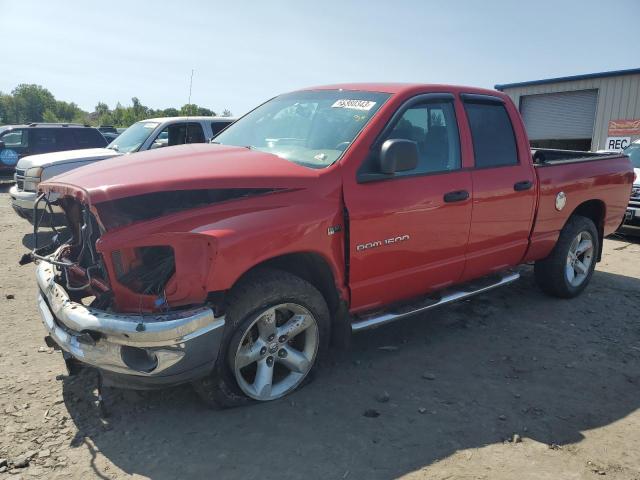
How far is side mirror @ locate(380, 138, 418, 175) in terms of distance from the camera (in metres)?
3.33

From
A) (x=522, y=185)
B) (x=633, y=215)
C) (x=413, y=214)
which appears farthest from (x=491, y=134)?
(x=633, y=215)

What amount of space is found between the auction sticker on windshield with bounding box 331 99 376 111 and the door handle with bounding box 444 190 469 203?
859 millimetres

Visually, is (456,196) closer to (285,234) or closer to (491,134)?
(491,134)

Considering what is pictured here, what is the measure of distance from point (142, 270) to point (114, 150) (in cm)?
663

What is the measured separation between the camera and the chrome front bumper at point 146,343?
105 inches

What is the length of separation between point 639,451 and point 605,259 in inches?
194

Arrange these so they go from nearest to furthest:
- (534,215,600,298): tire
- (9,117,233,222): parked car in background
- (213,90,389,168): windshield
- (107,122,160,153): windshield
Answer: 1. (213,90,389,168): windshield
2. (534,215,600,298): tire
3. (9,117,233,222): parked car in background
4. (107,122,160,153): windshield

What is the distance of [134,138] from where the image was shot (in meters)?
8.96

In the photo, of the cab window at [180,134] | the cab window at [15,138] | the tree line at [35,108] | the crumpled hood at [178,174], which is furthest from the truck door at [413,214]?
the tree line at [35,108]

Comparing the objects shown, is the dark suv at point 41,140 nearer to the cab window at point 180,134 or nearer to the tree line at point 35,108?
the cab window at point 180,134

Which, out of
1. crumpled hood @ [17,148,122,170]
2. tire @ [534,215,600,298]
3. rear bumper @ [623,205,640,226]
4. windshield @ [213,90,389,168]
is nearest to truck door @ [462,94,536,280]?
tire @ [534,215,600,298]

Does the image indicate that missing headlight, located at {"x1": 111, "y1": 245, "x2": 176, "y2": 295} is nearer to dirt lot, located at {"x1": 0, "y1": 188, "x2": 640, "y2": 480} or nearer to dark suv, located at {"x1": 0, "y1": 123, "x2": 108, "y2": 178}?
dirt lot, located at {"x1": 0, "y1": 188, "x2": 640, "y2": 480}

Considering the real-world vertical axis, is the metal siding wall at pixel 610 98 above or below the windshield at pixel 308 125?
above

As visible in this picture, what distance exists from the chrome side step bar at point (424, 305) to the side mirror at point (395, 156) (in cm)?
102
